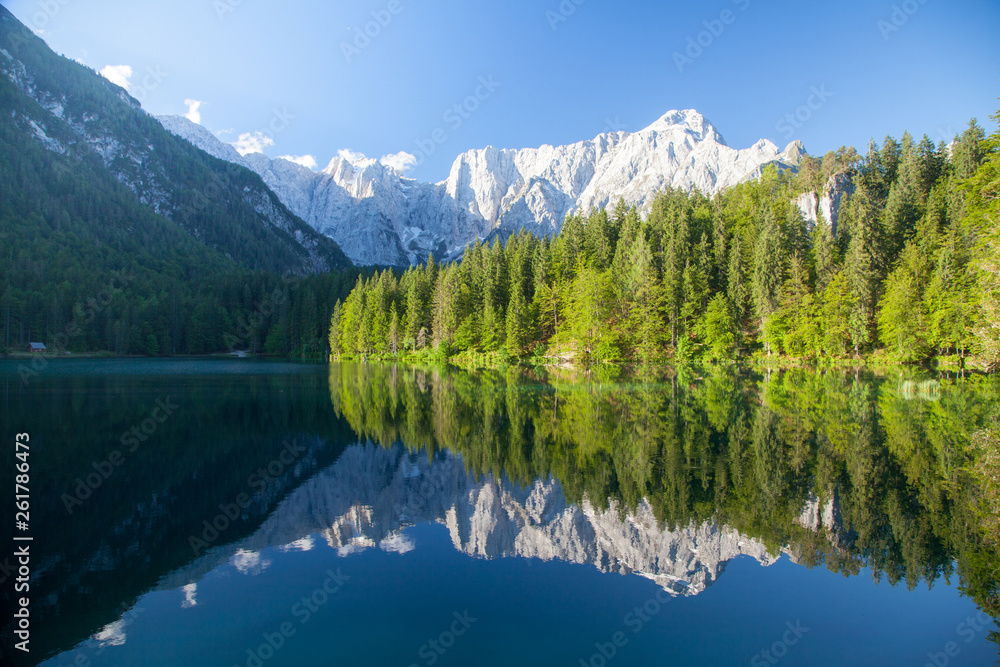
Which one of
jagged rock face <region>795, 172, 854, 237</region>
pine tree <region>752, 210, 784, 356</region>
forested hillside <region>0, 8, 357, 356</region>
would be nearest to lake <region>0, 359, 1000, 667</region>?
pine tree <region>752, 210, 784, 356</region>

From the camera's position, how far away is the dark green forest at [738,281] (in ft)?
159

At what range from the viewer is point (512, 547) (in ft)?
26.2

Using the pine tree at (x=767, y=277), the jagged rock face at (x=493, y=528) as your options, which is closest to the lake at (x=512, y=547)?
the jagged rock face at (x=493, y=528)

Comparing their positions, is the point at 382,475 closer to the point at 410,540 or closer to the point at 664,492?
the point at 410,540

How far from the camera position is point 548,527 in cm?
868

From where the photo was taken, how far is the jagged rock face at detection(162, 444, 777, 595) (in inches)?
291

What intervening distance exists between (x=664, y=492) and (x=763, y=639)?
428cm

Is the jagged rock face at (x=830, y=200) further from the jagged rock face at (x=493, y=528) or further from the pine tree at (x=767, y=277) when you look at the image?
the jagged rock face at (x=493, y=528)

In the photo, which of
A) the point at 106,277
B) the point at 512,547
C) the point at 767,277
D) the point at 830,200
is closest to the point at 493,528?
the point at 512,547

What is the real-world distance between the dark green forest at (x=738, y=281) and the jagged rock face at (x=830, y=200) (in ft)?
4.58

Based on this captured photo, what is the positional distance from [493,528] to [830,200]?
84.2 metres

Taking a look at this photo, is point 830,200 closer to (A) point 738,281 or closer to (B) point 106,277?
(A) point 738,281

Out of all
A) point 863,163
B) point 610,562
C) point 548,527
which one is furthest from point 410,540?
point 863,163

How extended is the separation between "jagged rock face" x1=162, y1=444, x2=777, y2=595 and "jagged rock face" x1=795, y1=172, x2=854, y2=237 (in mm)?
78576
